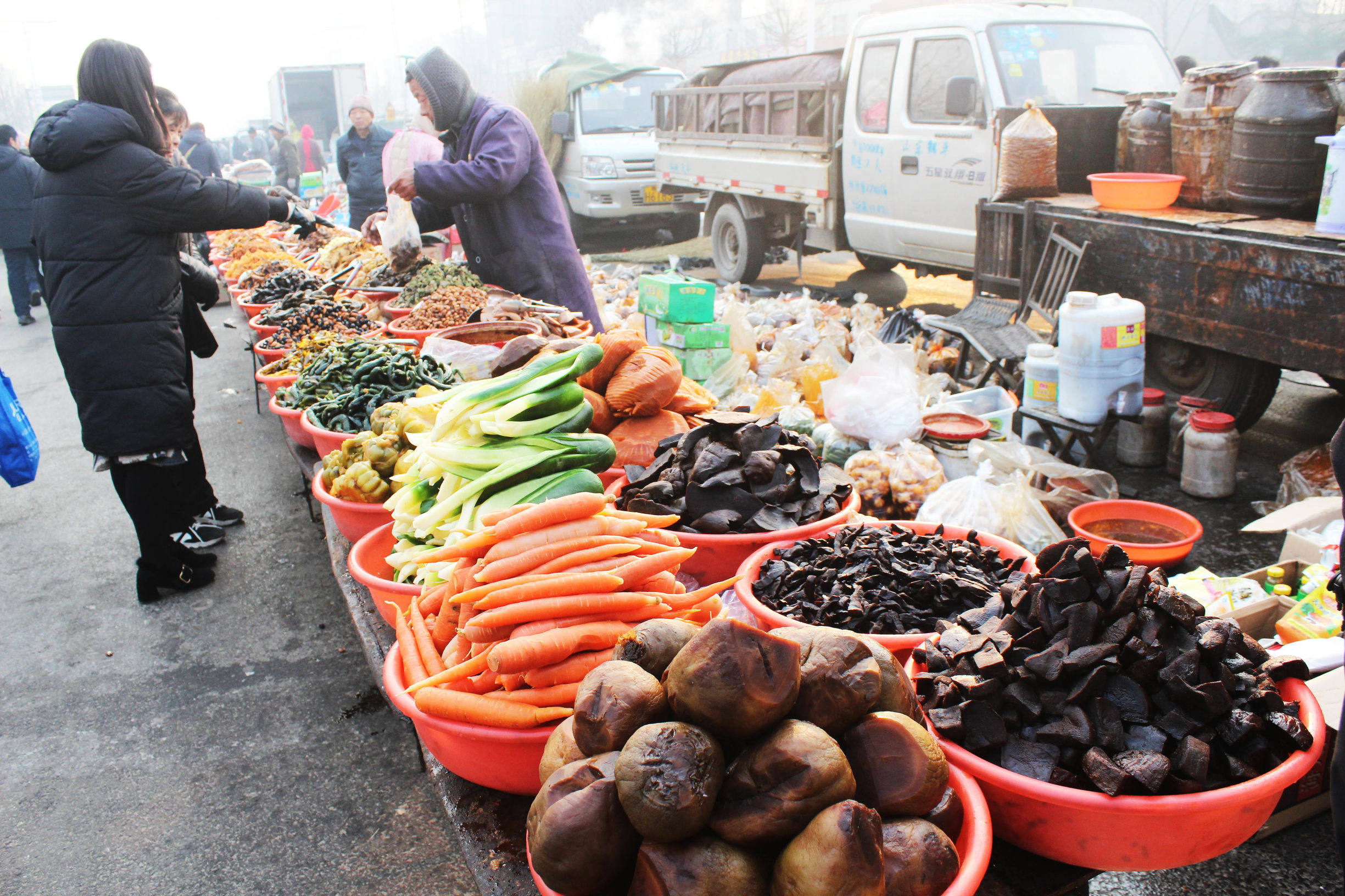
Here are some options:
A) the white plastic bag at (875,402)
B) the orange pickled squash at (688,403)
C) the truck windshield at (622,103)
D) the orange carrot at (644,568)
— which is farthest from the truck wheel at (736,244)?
the orange carrot at (644,568)

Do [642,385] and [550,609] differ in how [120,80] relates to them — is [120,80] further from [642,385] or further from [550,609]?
[550,609]

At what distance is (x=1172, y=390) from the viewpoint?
5.67 meters

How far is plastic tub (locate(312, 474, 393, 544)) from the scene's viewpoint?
2504 mm

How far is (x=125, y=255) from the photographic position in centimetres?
382

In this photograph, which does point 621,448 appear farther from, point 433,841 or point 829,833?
point 829,833

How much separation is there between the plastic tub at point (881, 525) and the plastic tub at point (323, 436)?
4.93 ft

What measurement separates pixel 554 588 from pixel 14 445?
3826 millimetres

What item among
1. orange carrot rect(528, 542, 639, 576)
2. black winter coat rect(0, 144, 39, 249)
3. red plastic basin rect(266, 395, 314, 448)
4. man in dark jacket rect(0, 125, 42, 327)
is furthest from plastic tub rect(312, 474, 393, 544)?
black winter coat rect(0, 144, 39, 249)

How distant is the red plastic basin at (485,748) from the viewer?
141cm

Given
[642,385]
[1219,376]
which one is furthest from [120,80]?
[1219,376]

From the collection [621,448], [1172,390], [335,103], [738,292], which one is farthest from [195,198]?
A: [335,103]

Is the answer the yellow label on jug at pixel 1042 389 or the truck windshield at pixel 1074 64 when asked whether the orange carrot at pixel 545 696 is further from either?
the truck windshield at pixel 1074 64

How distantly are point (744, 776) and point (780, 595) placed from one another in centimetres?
81

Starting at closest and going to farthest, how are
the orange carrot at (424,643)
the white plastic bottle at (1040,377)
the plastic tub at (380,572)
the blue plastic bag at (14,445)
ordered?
the orange carrot at (424,643) → the plastic tub at (380,572) → the blue plastic bag at (14,445) → the white plastic bottle at (1040,377)
